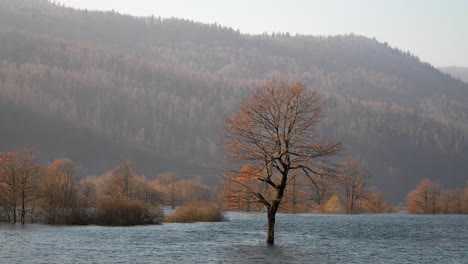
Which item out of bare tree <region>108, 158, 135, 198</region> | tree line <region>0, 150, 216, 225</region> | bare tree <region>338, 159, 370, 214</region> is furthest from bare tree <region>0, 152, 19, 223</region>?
bare tree <region>338, 159, 370, 214</region>

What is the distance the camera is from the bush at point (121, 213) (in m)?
92.2

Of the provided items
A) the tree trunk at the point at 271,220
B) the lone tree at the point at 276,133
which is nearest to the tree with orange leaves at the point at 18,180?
the lone tree at the point at 276,133

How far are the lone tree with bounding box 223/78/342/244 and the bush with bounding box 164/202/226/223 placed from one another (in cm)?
4330

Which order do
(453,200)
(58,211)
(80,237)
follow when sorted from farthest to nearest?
(453,200), (58,211), (80,237)

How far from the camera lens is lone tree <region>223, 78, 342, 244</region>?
201 ft

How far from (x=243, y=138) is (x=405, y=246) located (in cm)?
2389

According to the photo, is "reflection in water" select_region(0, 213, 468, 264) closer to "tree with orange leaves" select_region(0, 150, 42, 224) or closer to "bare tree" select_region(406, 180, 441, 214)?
"tree with orange leaves" select_region(0, 150, 42, 224)

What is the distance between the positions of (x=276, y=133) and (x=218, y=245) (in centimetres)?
1441

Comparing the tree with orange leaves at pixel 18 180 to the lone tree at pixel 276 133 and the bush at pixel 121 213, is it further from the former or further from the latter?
the lone tree at pixel 276 133

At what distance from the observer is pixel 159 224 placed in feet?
318

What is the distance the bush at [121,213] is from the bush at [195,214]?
29.7ft

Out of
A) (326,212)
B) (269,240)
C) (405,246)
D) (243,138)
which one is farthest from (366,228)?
(326,212)

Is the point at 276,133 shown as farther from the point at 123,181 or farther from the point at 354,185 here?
the point at 354,185

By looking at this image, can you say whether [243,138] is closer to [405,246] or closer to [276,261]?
[276,261]
